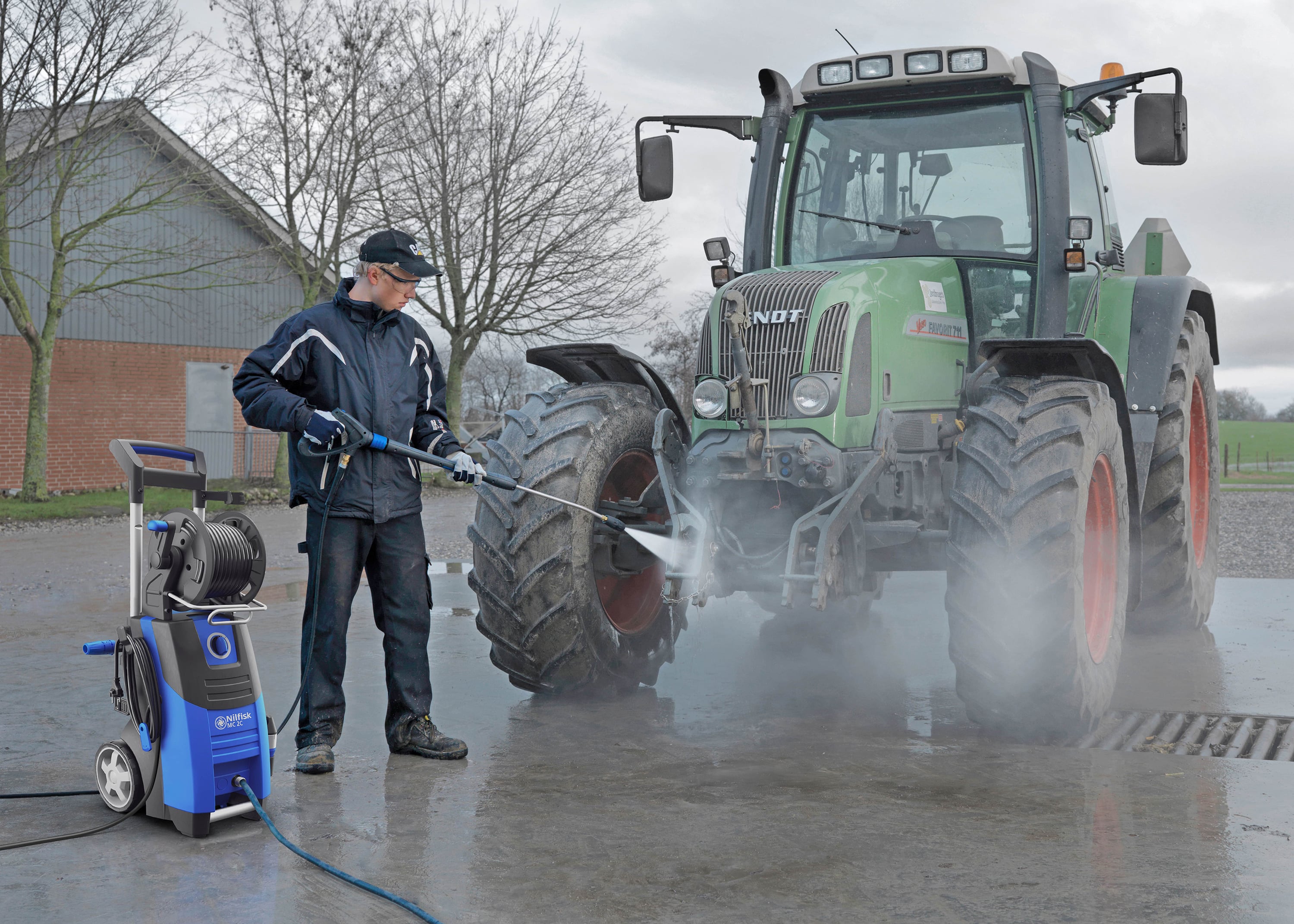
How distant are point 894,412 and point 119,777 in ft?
11.6

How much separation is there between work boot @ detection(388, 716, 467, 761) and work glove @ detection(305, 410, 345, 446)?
1209mm

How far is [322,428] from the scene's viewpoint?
14.8ft

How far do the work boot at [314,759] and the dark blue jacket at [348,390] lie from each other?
89 cm

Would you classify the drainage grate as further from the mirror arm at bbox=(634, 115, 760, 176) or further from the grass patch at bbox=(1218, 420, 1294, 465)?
the grass patch at bbox=(1218, 420, 1294, 465)

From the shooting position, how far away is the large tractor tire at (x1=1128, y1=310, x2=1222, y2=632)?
686 cm

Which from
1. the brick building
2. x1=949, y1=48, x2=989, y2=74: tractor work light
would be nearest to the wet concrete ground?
x1=949, y1=48, x2=989, y2=74: tractor work light

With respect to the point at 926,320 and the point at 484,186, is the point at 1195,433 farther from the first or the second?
the point at 484,186

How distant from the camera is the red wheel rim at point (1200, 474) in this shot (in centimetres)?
799

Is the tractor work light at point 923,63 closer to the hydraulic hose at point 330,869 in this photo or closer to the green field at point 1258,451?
the hydraulic hose at point 330,869

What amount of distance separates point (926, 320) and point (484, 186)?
1946 centimetres

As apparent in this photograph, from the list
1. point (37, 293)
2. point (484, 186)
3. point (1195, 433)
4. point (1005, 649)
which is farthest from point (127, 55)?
point (1005, 649)

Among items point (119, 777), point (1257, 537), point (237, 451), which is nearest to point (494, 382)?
point (237, 451)

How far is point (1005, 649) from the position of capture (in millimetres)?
4777

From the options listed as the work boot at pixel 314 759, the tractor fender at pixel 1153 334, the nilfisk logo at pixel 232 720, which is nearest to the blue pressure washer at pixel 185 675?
the nilfisk logo at pixel 232 720
